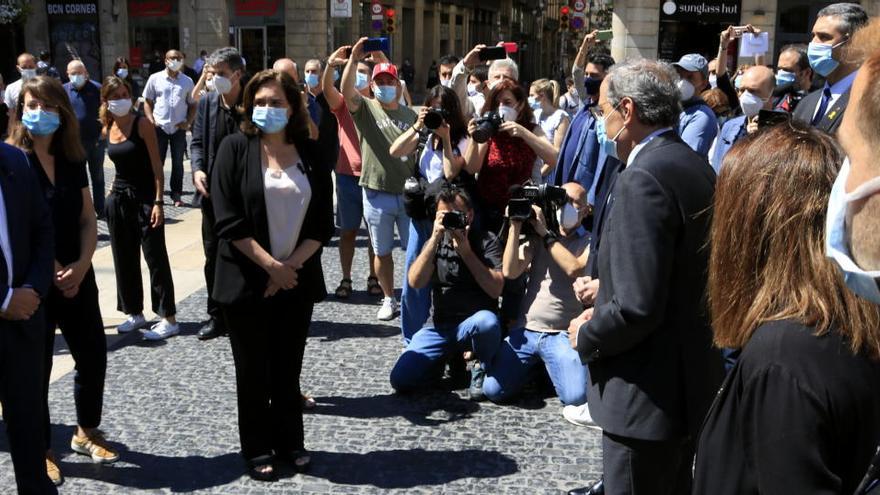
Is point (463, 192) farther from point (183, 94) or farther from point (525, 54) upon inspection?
point (525, 54)

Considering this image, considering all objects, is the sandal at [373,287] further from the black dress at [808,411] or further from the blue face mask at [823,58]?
the black dress at [808,411]

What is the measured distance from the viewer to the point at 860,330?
4.95 feet

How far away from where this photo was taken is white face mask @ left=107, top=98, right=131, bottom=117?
5906 mm

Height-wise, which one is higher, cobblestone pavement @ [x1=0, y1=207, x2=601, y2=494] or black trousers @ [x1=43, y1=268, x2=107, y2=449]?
black trousers @ [x1=43, y1=268, x2=107, y2=449]

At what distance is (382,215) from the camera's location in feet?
22.0

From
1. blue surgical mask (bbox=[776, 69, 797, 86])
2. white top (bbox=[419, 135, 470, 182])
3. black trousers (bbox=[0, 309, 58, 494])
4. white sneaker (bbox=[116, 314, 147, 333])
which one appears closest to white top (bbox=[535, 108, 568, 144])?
white top (bbox=[419, 135, 470, 182])

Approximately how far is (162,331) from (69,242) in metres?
2.12

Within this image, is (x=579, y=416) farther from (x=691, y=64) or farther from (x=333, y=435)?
(x=691, y=64)

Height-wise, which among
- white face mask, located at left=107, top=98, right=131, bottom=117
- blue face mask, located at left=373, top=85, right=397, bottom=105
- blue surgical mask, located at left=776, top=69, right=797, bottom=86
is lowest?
white face mask, located at left=107, top=98, right=131, bottom=117

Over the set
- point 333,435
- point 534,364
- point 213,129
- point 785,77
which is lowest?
point 333,435

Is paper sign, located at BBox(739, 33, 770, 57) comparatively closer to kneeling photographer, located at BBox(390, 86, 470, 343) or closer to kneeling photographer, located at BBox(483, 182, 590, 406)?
kneeling photographer, located at BBox(390, 86, 470, 343)

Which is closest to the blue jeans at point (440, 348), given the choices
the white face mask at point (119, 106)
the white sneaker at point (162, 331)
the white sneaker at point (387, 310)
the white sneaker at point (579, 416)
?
the white sneaker at point (579, 416)

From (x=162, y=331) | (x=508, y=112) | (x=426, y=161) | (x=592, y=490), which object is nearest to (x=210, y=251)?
(x=162, y=331)

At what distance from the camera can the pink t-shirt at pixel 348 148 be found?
7141 mm
